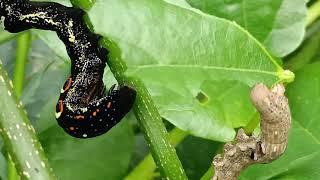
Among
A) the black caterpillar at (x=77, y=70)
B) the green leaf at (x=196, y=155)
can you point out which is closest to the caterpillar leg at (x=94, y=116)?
the black caterpillar at (x=77, y=70)

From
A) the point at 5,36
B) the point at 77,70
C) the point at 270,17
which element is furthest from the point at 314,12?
the point at 5,36

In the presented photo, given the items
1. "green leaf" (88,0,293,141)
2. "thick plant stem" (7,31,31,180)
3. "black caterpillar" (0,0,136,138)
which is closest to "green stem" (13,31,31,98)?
"thick plant stem" (7,31,31,180)

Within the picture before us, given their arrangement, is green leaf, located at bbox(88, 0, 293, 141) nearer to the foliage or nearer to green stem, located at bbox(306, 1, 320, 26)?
the foliage

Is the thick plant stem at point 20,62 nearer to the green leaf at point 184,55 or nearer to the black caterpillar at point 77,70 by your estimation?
the black caterpillar at point 77,70

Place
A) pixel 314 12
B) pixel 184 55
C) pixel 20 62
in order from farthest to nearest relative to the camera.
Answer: pixel 20 62 → pixel 314 12 → pixel 184 55

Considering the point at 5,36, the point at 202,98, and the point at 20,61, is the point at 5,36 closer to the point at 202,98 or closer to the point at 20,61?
the point at 20,61

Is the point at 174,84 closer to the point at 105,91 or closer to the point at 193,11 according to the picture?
the point at 193,11

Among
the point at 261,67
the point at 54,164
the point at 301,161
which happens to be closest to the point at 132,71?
the point at 261,67
